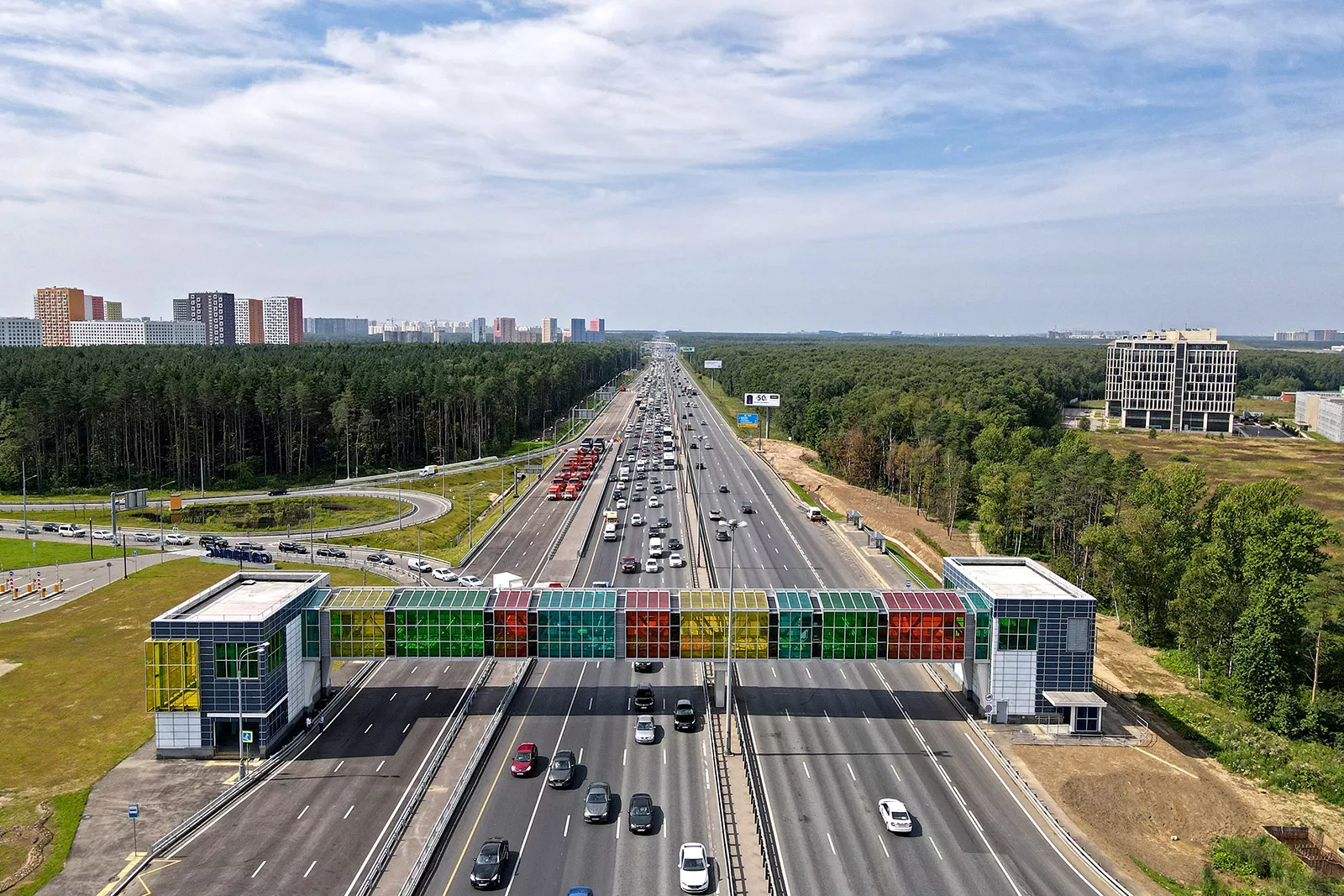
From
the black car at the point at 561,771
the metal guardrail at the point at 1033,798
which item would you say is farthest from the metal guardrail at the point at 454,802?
the metal guardrail at the point at 1033,798

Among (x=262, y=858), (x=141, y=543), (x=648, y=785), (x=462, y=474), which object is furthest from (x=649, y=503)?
(x=262, y=858)

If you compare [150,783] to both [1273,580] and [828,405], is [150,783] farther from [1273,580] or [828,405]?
[828,405]

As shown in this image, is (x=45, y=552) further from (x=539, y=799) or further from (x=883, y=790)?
(x=883, y=790)

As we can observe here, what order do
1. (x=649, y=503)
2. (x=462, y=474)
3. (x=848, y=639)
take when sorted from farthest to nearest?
(x=462, y=474)
(x=649, y=503)
(x=848, y=639)

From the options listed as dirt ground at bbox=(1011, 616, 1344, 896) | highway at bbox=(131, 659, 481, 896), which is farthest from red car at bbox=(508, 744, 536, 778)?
dirt ground at bbox=(1011, 616, 1344, 896)

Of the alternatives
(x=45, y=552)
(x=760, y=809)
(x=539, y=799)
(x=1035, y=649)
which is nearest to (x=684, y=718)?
(x=760, y=809)

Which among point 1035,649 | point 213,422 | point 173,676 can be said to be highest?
point 213,422

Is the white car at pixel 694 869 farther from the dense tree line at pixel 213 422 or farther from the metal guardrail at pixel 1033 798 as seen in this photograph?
the dense tree line at pixel 213 422
